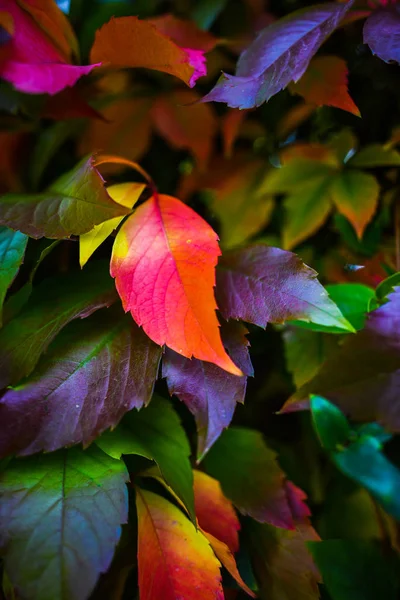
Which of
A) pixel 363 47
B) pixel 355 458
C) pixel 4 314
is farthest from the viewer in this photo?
pixel 363 47

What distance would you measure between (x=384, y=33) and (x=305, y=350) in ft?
0.90

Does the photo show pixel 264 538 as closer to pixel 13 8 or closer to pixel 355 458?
pixel 355 458

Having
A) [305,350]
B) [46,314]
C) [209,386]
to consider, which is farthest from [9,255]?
[305,350]

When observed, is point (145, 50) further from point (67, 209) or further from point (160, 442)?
point (160, 442)

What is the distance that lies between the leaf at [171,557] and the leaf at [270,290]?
0.15 m

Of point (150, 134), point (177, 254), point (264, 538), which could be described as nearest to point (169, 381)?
point (177, 254)

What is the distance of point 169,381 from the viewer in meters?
0.33

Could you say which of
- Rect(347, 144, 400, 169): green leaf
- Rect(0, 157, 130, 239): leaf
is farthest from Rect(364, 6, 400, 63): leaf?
Rect(0, 157, 130, 239): leaf

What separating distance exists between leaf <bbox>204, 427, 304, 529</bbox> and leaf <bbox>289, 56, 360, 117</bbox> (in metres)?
0.30

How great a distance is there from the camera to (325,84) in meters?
0.42

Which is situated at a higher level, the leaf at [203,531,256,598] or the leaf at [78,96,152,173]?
the leaf at [78,96,152,173]

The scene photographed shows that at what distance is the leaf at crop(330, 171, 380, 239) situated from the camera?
460 millimetres

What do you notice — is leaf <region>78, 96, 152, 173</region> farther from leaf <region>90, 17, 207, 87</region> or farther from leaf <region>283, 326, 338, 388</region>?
leaf <region>283, 326, 338, 388</region>

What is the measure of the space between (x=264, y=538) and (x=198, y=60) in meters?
0.40
